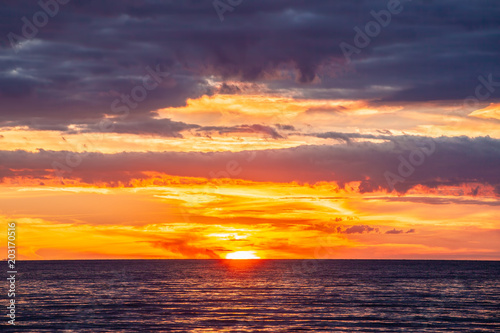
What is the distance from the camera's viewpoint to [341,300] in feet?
333

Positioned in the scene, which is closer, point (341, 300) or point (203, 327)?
point (203, 327)

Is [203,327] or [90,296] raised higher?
[90,296]

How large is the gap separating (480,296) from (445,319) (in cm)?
3803

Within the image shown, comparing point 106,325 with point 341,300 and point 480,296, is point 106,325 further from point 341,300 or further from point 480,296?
point 480,296

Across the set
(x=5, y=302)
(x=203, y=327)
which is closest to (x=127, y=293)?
(x=5, y=302)

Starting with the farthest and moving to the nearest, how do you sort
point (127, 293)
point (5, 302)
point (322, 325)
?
point (127, 293) → point (5, 302) → point (322, 325)

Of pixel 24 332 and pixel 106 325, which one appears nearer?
pixel 24 332

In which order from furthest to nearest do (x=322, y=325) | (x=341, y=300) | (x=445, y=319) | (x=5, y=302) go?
(x=341, y=300) → (x=5, y=302) → (x=445, y=319) → (x=322, y=325)

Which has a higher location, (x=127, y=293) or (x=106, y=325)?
(x=127, y=293)

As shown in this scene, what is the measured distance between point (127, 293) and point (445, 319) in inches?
2613

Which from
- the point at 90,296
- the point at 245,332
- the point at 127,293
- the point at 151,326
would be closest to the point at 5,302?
the point at 90,296

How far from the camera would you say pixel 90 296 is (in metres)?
110

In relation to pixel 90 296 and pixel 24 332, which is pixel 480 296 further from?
pixel 24 332

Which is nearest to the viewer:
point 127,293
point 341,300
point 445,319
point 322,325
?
point 322,325
